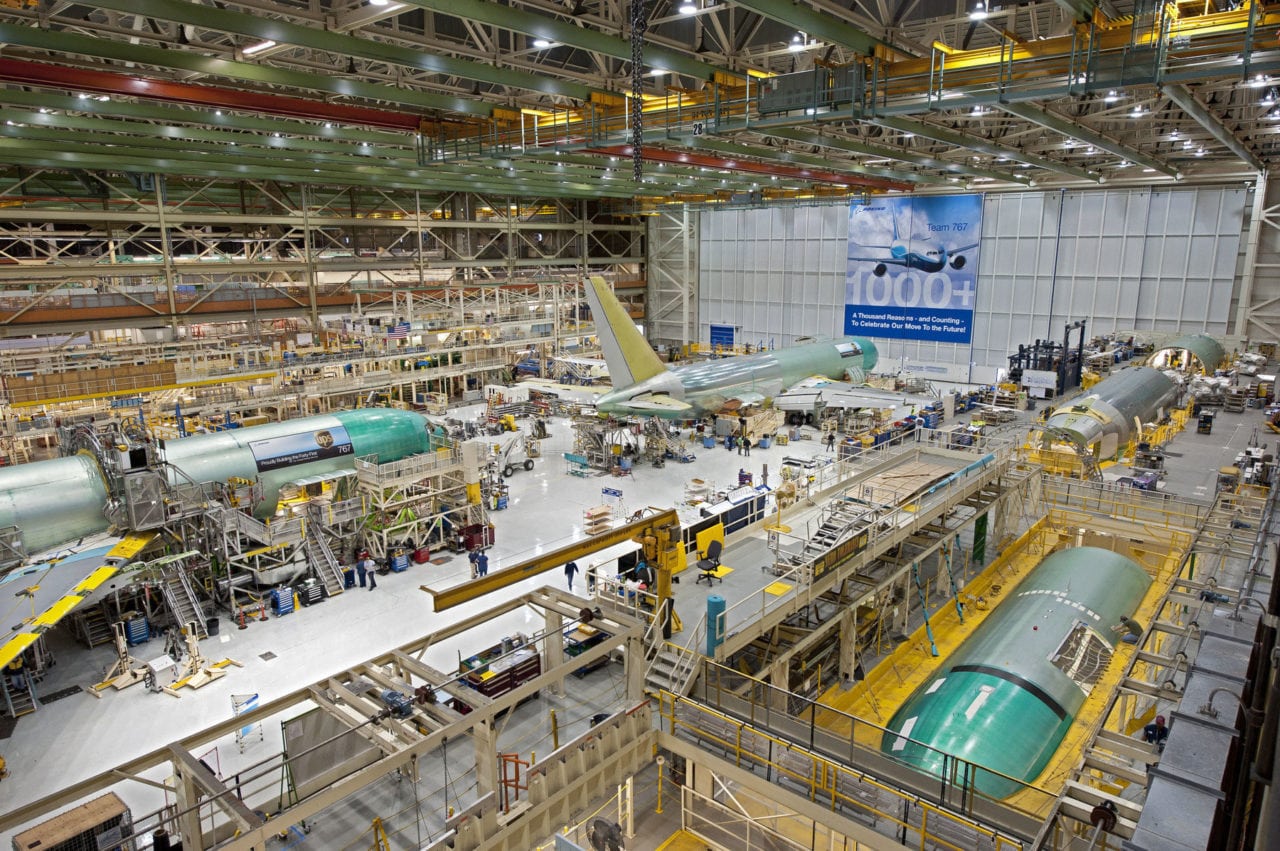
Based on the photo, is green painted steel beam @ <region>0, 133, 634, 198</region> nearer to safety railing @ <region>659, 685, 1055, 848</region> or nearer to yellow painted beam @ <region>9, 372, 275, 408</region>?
yellow painted beam @ <region>9, 372, 275, 408</region>

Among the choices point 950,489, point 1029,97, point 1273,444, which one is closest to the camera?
point 1029,97

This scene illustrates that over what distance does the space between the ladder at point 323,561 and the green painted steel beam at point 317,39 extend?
51.5 ft

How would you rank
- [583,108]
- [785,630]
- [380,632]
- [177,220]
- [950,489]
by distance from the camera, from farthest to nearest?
[177,220] < [583,108] < [950,489] < [380,632] < [785,630]

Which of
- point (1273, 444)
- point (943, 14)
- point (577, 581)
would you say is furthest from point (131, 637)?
point (1273, 444)

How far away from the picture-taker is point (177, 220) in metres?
47.4

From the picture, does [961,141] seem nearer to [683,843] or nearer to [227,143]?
[683,843]

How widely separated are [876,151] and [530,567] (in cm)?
2675

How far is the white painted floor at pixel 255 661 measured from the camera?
17438 mm

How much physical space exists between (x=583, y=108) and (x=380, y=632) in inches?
735

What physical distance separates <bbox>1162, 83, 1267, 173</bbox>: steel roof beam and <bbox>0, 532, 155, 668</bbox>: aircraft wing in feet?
103

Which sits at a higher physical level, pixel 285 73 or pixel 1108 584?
pixel 285 73

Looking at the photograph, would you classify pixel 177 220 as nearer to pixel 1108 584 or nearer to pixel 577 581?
pixel 577 581

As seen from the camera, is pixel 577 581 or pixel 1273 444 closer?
pixel 577 581

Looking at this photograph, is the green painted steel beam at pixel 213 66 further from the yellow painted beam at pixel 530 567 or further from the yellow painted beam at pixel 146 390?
the yellow painted beam at pixel 146 390
